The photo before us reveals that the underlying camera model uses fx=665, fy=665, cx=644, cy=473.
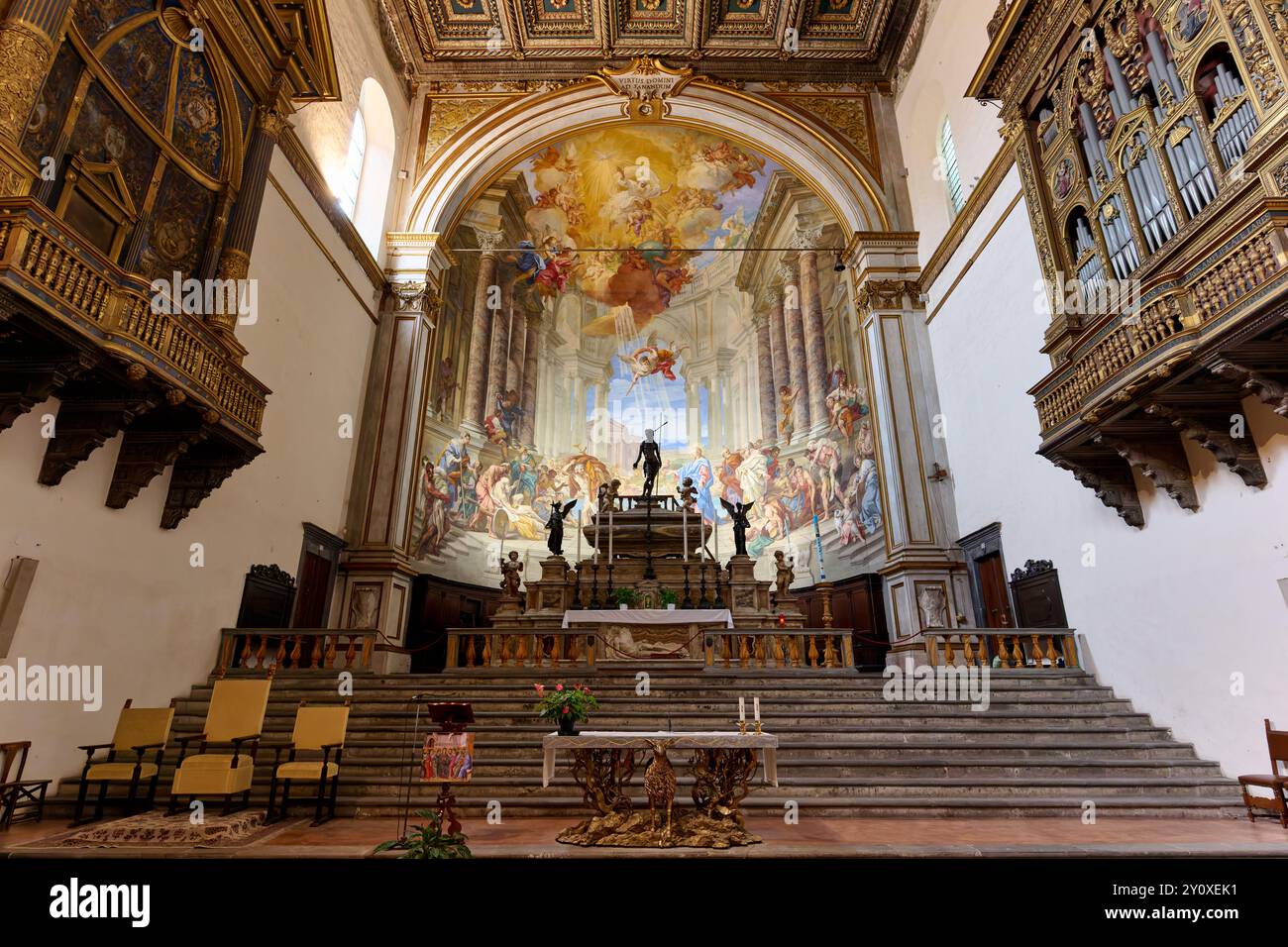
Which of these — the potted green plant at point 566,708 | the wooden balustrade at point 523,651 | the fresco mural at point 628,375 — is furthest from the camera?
the fresco mural at point 628,375

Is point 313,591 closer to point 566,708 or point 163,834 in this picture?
point 163,834

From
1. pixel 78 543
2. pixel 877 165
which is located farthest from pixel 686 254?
pixel 78 543

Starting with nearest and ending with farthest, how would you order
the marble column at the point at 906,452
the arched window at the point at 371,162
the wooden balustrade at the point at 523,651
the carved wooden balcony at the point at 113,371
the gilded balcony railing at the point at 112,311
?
the gilded balcony railing at the point at 112,311
the carved wooden balcony at the point at 113,371
the wooden balustrade at the point at 523,651
the marble column at the point at 906,452
the arched window at the point at 371,162

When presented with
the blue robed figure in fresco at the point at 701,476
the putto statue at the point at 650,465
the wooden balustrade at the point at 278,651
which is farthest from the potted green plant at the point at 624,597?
the blue robed figure in fresco at the point at 701,476

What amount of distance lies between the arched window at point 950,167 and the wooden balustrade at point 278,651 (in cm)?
1323

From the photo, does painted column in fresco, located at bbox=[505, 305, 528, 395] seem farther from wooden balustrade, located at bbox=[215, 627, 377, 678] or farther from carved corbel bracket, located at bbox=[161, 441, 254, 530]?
carved corbel bracket, located at bbox=[161, 441, 254, 530]

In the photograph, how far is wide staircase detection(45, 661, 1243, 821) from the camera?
617 cm

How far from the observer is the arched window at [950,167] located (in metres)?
13.3

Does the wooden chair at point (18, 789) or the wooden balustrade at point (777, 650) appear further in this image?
the wooden balustrade at point (777, 650)

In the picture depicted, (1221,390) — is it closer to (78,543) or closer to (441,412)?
(78,543)

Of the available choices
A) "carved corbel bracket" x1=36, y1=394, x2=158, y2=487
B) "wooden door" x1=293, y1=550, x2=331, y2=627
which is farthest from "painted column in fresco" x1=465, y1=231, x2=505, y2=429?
"carved corbel bracket" x1=36, y1=394, x2=158, y2=487

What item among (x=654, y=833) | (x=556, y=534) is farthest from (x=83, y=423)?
(x=556, y=534)

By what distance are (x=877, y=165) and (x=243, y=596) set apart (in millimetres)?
15777

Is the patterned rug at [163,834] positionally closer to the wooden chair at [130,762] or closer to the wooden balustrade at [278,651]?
the wooden chair at [130,762]
